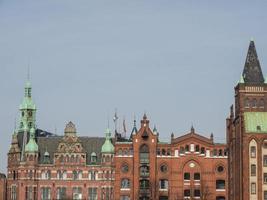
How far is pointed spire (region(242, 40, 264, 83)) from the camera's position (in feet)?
482

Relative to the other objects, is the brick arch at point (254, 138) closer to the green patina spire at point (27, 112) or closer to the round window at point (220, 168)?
the round window at point (220, 168)

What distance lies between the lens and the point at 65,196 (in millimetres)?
169875

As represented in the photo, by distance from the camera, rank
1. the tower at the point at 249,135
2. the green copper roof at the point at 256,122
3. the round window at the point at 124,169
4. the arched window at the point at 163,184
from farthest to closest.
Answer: the arched window at the point at 163,184 < the round window at the point at 124,169 < the green copper roof at the point at 256,122 < the tower at the point at 249,135

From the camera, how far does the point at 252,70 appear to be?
14712 centimetres

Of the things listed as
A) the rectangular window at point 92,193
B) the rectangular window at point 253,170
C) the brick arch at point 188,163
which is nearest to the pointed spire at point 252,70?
the rectangular window at point 253,170

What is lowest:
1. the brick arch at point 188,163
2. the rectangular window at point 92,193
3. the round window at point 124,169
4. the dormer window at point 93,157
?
the rectangular window at point 92,193

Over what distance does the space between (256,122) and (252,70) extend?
30.8 ft

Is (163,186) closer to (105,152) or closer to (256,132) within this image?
(105,152)

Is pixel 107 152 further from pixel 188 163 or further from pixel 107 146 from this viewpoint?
pixel 188 163

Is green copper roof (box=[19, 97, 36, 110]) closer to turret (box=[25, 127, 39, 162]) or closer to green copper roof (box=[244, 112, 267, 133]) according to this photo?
turret (box=[25, 127, 39, 162])

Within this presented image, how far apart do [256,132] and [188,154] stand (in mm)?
24627

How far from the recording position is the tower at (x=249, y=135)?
140 metres

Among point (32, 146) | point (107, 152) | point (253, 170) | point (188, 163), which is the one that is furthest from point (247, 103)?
point (32, 146)

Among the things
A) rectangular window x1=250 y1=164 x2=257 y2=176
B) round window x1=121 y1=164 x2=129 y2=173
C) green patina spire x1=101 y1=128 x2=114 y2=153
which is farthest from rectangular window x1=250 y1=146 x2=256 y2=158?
green patina spire x1=101 y1=128 x2=114 y2=153
